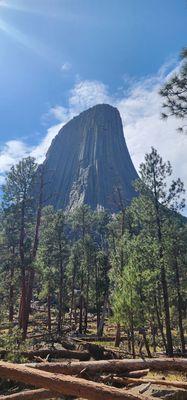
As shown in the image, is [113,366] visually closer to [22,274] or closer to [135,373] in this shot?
[135,373]

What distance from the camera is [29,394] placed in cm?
774

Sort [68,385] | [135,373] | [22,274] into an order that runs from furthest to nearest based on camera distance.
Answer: [22,274], [135,373], [68,385]

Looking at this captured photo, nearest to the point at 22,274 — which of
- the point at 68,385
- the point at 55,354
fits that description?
the point at 55,354

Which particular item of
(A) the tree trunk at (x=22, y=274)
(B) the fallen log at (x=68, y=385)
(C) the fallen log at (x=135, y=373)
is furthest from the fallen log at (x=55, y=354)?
(A) the tree trunk at (x=22, y=274)

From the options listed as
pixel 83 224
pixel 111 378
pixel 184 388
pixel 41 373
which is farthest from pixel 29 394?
pixel 83 224

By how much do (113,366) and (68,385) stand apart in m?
3.30

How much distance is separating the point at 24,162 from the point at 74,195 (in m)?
163

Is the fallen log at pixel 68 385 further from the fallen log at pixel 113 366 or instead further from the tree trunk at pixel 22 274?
the tree trunk at pixel 22 274

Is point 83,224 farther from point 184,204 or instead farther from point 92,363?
point 92,363

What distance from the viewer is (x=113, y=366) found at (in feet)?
31.2

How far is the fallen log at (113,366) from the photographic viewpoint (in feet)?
29.0

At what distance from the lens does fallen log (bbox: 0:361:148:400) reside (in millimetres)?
6387

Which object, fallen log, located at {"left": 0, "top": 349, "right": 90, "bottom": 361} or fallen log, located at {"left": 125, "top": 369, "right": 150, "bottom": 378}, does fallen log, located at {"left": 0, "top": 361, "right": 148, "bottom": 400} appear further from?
fallen log, located at {"left": 0, "top": 349, "right": 90, "bottom": 361}

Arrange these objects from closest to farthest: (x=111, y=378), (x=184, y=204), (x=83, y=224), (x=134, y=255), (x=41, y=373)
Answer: (x=41, y=373)
(x=111, y=378)
(x=134, y=255)
(x=184, y=204)
(x=83, y=224)
